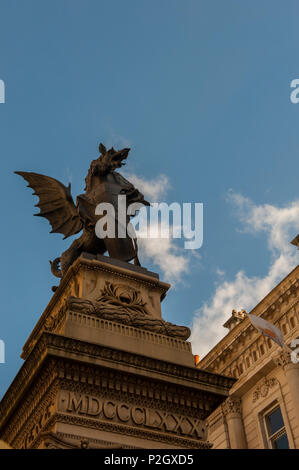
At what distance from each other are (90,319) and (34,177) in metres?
5.74

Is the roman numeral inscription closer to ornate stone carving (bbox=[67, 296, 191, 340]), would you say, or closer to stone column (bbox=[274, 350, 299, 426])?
ornate stone carving (bbox=[67, 296, 191, 340])

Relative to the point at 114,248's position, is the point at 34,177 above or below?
above

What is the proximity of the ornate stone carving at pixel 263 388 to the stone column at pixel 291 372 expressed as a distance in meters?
0.96

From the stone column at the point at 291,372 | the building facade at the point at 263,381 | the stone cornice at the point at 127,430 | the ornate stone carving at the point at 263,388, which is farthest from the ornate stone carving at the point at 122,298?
the ornate stone carving at the point at 263,388

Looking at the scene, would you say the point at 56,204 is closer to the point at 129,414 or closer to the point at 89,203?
the point at 89,203

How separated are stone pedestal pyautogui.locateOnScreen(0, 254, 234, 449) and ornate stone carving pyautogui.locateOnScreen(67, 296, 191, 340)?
0.02 metres

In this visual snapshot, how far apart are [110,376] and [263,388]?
18568mm

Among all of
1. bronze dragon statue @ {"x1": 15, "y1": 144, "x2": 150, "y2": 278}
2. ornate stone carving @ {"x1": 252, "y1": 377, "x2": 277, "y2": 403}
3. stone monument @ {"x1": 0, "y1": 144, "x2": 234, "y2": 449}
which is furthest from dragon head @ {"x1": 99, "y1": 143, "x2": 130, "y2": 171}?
ornate stone carving @ {"x1": 252, "y1": 377, "x2": 277, "y2": 403}

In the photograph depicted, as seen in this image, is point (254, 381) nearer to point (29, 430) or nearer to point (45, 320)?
point (45, 320)

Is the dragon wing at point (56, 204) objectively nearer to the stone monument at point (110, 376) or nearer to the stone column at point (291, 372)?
the stone monument at point (110, 376)

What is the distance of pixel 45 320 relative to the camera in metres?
13.4

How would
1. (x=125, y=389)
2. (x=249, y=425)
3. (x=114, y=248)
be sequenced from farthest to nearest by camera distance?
(x=249, y=425) < (x=114, y=248) < (x=125, y=389)

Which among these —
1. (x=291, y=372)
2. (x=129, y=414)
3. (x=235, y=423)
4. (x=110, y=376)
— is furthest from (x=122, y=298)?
(x=235, y=423)
